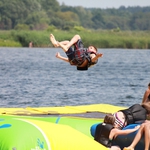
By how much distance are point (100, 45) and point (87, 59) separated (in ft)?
114

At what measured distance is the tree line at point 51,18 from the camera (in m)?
77.3

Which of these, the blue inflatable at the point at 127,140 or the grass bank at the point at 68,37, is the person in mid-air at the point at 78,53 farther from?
the grass bank at the point at 68,37

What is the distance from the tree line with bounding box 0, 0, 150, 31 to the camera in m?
77.3

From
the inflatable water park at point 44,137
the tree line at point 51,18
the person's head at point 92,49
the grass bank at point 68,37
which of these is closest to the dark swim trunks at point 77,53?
the person's head at point 92,49

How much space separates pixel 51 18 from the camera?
87562mm

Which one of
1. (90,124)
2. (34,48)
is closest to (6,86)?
(90,124)

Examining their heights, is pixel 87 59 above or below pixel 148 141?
above

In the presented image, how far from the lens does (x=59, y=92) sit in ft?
71.5

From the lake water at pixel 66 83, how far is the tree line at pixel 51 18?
27828 millimetres

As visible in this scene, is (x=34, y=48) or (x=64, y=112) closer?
(x=64, y=112)

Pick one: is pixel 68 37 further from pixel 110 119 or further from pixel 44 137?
pixel 44 137

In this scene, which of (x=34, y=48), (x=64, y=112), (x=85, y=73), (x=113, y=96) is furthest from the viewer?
(x=34, y=48)

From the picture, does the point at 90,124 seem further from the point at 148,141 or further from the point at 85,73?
the point at 85,73

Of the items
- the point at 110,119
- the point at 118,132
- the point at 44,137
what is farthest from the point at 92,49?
the point at 44,137
